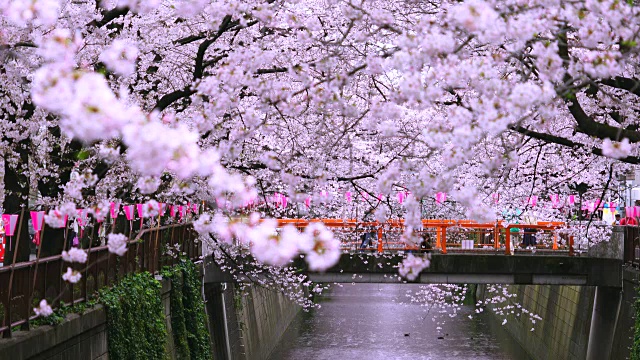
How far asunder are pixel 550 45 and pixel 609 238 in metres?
18.2

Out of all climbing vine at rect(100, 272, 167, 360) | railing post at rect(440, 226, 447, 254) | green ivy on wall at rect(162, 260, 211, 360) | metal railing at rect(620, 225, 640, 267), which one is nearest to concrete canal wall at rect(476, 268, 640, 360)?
metal railing at rect(620, 225, 640, 267)

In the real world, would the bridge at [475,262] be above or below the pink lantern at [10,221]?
below

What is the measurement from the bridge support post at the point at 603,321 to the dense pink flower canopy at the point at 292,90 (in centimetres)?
590

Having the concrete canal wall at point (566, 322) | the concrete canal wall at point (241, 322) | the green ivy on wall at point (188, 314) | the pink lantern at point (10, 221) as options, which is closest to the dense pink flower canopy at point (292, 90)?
the pink lantern at point (10, 221)

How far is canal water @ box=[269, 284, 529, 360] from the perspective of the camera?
3338 cm

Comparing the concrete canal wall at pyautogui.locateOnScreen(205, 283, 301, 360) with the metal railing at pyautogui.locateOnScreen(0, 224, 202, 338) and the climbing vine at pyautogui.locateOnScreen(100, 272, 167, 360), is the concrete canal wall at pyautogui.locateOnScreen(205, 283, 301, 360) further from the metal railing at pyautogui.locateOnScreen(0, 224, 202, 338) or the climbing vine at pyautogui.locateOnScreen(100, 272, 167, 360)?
the climbing vine at pyautogui.locateOnScreen(100, 272, 167, 360)

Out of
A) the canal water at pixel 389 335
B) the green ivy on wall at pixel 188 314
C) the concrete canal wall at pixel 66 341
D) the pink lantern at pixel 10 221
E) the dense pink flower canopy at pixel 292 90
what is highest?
the dense pink flower canopy at pixel 292 90

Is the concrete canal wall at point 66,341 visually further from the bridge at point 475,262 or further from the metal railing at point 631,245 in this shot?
the metal railing at point 631,245

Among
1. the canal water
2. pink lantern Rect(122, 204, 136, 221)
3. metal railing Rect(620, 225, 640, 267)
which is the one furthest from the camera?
the canal water

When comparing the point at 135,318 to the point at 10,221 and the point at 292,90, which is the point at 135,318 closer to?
the point at 10,221

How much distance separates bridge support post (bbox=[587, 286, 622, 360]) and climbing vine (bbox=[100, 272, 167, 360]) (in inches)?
455

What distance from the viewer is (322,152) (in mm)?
13875

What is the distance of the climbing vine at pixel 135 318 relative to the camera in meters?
15.5

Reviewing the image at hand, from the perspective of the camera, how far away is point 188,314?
2214 centimetres
